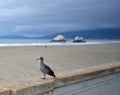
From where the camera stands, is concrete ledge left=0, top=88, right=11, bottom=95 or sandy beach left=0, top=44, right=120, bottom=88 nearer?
concrete ledge left=0, top=88, right=11, bottom=95

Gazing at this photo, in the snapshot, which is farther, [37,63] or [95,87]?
[37,63]

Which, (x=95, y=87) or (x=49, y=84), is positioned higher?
(x=49, y=84)

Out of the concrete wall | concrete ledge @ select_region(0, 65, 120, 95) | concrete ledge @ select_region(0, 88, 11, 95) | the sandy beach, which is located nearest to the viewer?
concrete ledge @ select_region(0, 88, 11, 95)

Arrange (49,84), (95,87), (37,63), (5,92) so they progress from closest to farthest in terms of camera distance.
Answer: (5,92) → (49,84) → (95,87) → (37,63)

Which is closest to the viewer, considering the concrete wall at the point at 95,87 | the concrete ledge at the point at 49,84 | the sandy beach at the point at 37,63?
the concrete ledge at the point at 49,84

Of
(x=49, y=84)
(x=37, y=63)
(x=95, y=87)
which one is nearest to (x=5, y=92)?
(x=49, y=84)

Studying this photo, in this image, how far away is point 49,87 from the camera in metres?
3.50

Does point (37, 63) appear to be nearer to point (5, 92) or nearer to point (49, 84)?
point (49, 84)

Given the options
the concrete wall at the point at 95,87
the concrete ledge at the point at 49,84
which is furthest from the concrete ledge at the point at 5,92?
the concrete wall at the point at 95,87

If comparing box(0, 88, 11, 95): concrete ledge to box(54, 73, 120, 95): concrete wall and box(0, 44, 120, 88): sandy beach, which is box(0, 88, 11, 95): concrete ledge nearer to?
box(0, 44, 120, 88): sandy beach

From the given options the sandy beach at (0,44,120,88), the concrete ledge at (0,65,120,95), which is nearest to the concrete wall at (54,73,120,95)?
the concrete ledge at (0,65,120,95)

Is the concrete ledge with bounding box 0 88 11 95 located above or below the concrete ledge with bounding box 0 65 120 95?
above

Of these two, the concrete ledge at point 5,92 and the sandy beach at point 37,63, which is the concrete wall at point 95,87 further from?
the concrete ledge at point 5,92

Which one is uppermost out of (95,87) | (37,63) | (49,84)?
(49,84)
